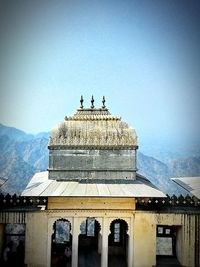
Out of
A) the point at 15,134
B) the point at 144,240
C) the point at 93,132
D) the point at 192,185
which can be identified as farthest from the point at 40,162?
the point at 144,240

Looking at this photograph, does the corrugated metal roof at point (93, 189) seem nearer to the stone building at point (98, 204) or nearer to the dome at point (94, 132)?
the stone building at point (98, 204)

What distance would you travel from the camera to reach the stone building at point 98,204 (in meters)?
11.1

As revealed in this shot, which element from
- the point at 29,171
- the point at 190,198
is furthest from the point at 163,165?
the point at 190,198

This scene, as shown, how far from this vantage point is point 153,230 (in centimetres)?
1130

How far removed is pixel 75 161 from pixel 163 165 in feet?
196

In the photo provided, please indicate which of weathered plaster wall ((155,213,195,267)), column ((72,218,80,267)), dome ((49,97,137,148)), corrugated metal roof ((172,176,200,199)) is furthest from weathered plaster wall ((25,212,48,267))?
corrugated metal roof ((172,176,200,199))

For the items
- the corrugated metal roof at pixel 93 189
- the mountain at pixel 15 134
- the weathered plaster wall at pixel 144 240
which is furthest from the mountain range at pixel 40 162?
the weathered plaster wall at pixel 144 240

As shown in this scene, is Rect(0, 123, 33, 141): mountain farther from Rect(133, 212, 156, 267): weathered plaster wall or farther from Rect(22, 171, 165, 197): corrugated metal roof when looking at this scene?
Rect(133, 212, 156, 267): weathered plaster wall

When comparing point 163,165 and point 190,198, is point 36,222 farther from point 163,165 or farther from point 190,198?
point 163,165

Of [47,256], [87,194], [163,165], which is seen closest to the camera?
[87,194]

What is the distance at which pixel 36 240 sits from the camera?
11125 mm

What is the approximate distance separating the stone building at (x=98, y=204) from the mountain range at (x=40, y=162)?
38768 mm

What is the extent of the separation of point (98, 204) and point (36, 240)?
2439 millimetres

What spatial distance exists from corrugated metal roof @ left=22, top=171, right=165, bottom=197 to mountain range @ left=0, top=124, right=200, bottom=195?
39119 mm
